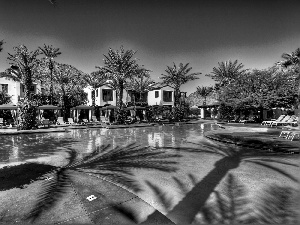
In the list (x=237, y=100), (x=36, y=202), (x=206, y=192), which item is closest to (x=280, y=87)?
(x=237, y=100)

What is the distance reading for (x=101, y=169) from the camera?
712cm

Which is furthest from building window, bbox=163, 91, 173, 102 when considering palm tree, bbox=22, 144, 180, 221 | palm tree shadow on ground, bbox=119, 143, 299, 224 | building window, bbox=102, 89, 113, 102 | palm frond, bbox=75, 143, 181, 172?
palm frond, bbox=75, 143, 181, 172

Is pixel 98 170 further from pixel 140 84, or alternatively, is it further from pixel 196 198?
pixel 140 84

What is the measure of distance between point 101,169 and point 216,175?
3806 millimetres

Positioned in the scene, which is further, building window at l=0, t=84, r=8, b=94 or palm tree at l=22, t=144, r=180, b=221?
building window at l=0, t=84, r=8, b=94

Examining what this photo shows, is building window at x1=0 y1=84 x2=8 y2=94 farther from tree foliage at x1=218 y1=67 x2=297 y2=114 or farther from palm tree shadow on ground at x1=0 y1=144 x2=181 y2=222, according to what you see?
tree foliage at x1=218 y1=67 x2=297 y2=114

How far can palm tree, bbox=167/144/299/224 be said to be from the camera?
163 inches

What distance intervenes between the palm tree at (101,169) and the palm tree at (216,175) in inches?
53.1

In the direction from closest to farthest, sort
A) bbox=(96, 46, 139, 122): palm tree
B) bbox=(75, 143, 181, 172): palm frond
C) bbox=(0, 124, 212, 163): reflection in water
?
1. bbox=(75, 143, 181, 172): palm frond
2. bbox=(0, 124, 212, 163): reflection in water
3. bbox=(96, 46, 139, 122): palm tree

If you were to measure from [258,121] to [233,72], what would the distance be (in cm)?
1611

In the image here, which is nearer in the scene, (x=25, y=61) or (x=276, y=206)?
(x=276, y=206)

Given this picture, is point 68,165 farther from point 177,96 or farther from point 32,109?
point 177,96

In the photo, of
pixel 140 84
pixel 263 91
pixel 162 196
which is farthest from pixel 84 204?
pixel 140 84

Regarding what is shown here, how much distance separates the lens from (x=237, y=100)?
33.1 m
